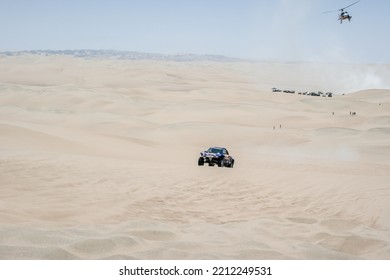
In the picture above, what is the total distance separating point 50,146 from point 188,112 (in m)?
25.0

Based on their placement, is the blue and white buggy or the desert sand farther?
the blue and white buggy

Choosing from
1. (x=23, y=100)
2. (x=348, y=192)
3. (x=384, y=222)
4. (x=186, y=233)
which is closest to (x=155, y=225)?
(x=186, y=233)

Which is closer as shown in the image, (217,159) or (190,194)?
(190,194)

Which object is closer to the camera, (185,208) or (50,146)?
(185,208)

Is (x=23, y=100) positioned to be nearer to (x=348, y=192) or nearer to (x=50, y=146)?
(x=50, y=146)

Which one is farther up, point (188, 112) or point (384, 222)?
point (188, 112)

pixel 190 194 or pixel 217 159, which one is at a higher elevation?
pixel 217 159

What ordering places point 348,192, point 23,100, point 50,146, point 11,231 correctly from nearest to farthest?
1. point 11,231
2. point 348,192
3. point 50,146
4. point 23,100

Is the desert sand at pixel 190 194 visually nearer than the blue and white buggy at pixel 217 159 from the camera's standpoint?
Yes

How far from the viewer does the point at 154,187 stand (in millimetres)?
13547

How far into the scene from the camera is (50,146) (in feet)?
67.9

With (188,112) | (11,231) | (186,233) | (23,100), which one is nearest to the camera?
(11,231)

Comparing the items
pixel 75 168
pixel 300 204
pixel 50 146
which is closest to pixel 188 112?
pixel 50 146

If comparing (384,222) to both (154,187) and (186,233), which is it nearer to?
(186,233)
